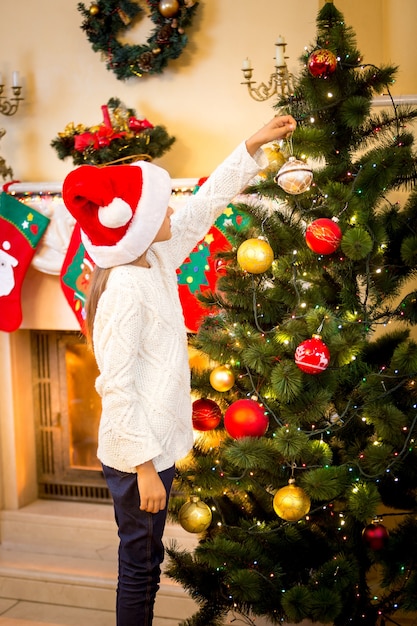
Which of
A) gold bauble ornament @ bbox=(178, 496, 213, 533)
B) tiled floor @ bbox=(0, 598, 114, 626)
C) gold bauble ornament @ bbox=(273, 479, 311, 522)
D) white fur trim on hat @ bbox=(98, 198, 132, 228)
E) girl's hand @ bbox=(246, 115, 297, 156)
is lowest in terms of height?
tiled floor @ bbox=(0, 598, 114, 626)

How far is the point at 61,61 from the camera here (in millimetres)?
2928

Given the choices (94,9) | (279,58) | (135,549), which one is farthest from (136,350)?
(94,9)

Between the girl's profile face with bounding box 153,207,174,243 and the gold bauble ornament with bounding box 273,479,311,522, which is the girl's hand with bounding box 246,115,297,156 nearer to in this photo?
the girl's profile face with bounding box 153,207,174,243

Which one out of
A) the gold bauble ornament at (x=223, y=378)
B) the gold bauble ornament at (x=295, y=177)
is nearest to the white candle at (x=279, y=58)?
the gold bauble ornament at (x=295, y=177)

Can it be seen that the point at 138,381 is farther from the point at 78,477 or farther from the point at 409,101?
the point at 78,477

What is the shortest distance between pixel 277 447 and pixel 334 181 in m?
0.61

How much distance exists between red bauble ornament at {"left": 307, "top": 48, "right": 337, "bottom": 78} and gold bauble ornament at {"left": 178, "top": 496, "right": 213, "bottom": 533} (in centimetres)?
106

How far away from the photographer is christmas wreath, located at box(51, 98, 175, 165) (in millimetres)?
2580

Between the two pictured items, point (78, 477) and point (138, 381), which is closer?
point (138, 381)

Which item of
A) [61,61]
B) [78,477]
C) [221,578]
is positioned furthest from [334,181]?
[78,477]

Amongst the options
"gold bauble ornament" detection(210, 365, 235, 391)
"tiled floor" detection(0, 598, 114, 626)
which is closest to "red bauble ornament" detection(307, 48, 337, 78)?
"gold bauble ornament" detection(210, 365, 235, 391)

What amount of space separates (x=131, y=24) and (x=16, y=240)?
91 cm

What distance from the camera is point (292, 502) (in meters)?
1.70

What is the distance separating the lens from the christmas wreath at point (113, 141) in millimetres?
2580
